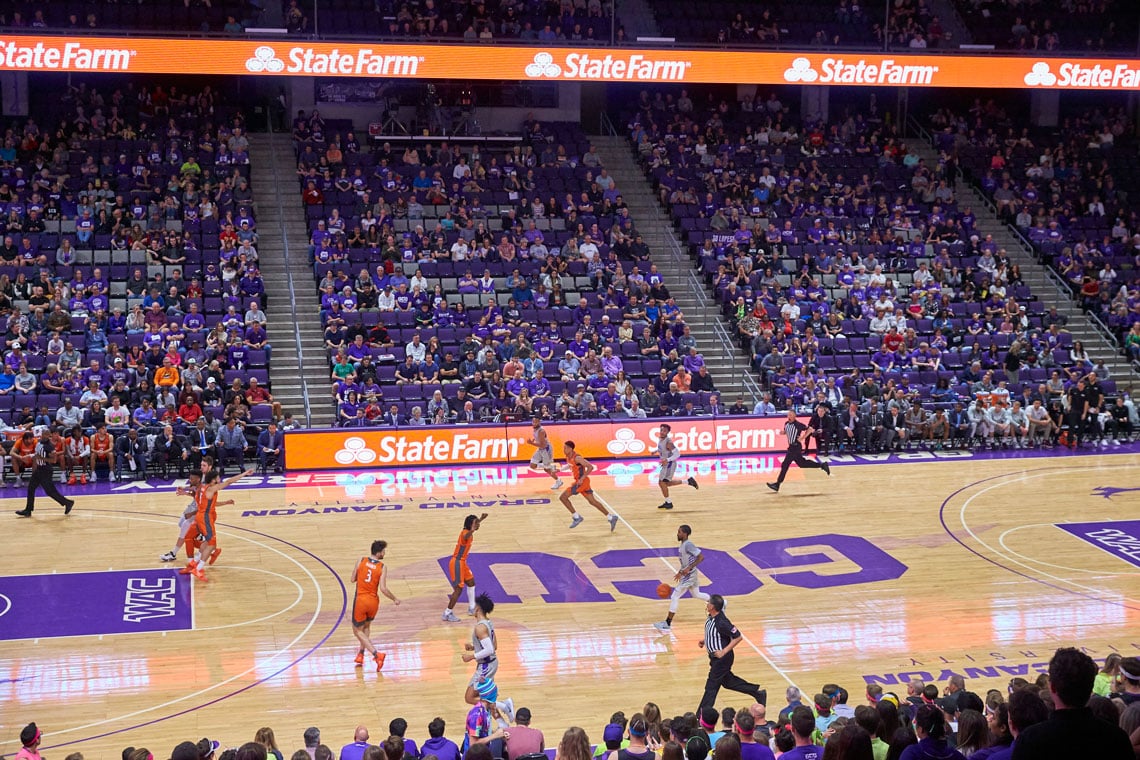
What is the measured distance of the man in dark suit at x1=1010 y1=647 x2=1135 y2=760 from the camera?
4.61 meters

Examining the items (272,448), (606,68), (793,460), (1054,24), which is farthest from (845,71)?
(272,448)

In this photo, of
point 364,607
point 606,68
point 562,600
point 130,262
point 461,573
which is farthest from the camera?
point 606,68

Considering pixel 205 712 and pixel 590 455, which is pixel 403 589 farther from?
pixel 590 455

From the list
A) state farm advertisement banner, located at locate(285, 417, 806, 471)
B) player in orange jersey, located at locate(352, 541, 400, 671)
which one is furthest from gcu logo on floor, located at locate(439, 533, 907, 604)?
state farm advertisement banner, located at locate(285, 417, 806, 471)

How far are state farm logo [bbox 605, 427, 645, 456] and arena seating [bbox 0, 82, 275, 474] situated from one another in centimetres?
721

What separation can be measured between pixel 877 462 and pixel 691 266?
902 cm

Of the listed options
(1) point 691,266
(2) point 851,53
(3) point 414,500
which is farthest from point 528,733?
(2) point 851,53

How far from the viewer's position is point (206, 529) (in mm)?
18234

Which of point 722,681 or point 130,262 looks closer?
point 722,681

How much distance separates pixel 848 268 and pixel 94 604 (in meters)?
21.9

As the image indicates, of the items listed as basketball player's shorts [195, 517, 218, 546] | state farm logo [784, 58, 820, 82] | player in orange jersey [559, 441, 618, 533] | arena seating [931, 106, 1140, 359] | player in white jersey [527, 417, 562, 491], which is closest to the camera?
basketball player's shorts [195, 517, 218, 546]

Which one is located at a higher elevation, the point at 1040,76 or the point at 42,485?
the point at 1040,76

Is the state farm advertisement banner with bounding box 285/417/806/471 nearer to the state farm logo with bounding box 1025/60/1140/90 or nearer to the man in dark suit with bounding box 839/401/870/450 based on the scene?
the man in dark suit with bounding box 839/401/870/450

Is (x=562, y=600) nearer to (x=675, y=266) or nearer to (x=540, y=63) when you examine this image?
(x=675, y=266)
